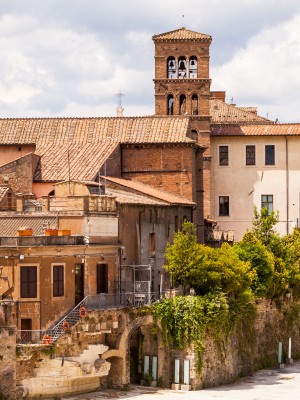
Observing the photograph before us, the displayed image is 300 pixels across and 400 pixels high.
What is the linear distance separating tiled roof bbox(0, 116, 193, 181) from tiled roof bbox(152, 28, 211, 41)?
10758 mm

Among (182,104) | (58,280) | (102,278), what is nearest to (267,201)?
(182,104)

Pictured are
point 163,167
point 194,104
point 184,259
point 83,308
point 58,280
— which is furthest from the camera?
point 194,104

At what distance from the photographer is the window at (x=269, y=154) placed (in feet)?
279

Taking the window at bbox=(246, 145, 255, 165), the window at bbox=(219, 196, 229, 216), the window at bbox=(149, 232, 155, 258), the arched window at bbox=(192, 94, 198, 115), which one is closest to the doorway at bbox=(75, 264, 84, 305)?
the window at bbox=(149, 232, 155, 258)

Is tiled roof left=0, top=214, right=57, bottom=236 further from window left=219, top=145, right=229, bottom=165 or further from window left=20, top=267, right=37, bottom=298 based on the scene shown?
window left=219, top=145, right=229, bottom=165

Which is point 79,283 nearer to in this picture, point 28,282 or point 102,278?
point 102,278

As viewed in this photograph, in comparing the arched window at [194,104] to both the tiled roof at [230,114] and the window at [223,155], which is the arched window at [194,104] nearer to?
the window at [223,155]

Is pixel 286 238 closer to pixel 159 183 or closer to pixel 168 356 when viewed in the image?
pixel 159 183

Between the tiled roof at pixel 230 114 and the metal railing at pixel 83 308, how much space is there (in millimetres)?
37995

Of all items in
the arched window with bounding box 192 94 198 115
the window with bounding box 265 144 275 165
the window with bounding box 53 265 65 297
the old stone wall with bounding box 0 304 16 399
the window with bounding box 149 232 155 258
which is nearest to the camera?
the old stone wall with bounding box 0 304 16 399

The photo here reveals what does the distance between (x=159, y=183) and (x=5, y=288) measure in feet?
78.9

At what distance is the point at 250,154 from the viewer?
8519cm

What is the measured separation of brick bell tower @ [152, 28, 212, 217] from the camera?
85.8 m

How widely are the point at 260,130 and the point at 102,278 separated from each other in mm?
31542
